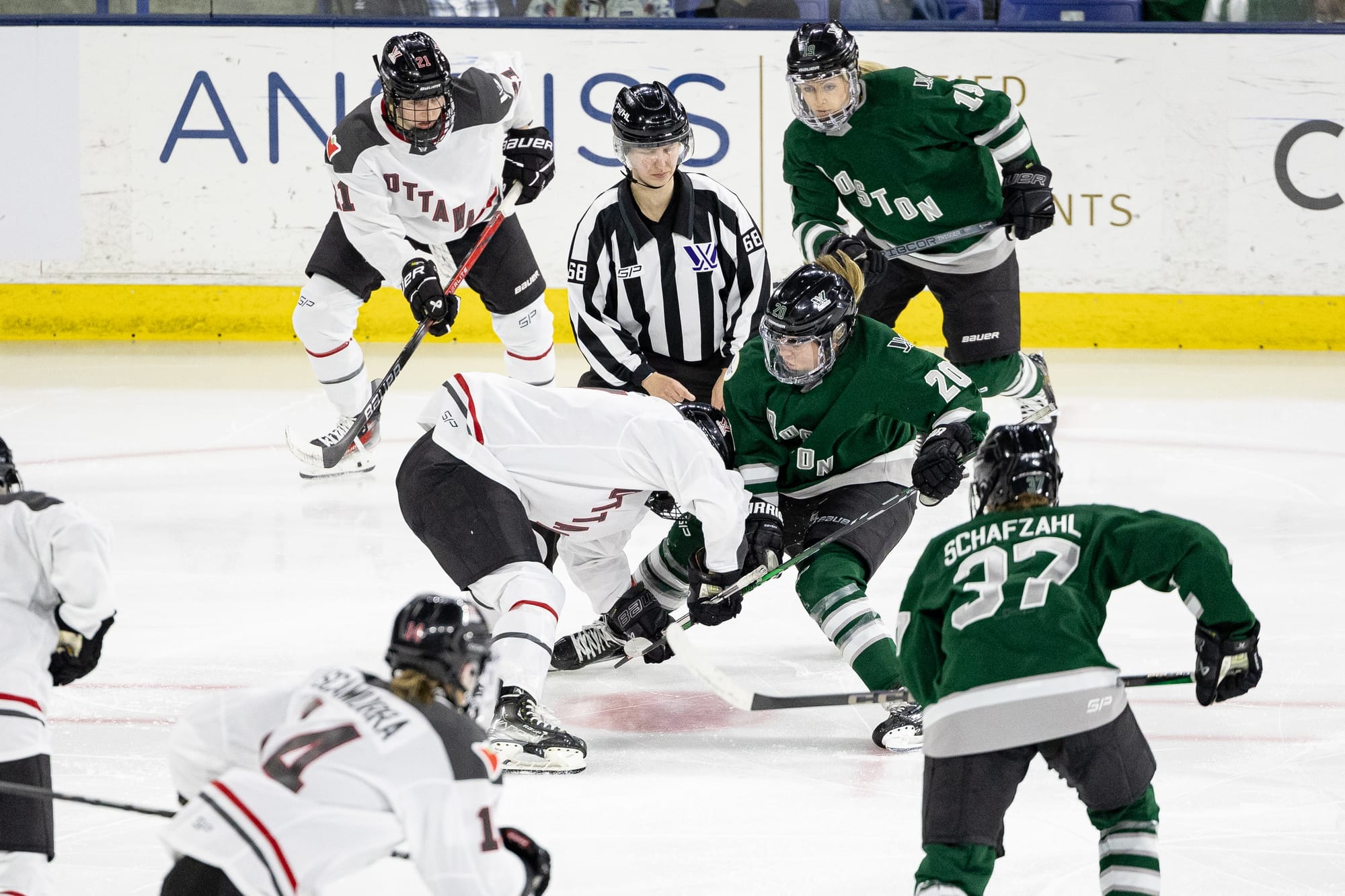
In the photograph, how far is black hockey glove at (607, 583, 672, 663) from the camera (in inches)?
133

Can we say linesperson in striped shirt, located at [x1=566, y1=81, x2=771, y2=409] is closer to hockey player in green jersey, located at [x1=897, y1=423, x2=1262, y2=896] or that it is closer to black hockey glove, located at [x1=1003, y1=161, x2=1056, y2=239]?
black hockey glove, located at [x1=1003, y1=161, x2=1056, y2=239]

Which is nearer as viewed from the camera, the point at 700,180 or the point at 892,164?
the point at 700,180

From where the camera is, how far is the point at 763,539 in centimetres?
334

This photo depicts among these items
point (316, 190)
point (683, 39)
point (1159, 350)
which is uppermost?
point (683, 39)

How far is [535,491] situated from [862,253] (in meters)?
1.72

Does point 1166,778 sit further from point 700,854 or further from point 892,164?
point 892,164

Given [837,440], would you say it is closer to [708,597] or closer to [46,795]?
[708,597]

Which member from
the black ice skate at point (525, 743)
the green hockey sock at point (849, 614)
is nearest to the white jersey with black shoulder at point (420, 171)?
the green hockey sock at point (849, 614)

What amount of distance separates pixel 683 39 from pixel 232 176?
203 cm

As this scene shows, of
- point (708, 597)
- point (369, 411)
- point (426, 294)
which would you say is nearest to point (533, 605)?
point (708, 597)

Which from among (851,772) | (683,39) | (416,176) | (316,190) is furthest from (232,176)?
(851,772)

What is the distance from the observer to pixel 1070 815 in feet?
9.41

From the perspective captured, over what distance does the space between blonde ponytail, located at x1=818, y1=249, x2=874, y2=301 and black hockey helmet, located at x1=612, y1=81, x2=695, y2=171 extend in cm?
44

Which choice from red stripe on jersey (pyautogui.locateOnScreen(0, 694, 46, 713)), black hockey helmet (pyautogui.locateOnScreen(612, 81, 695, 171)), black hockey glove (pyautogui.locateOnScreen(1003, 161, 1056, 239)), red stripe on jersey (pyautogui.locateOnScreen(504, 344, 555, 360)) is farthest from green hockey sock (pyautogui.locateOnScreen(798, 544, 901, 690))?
red stripe on jersey (pyautogui.locateOnScreen(504, 344, 555, 360))
